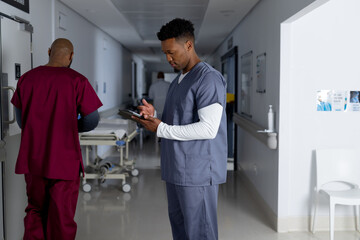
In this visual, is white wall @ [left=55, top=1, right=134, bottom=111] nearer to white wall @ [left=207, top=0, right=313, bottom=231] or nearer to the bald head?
the bald head

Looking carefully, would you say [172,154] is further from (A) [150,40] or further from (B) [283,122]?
(A) [150,40]

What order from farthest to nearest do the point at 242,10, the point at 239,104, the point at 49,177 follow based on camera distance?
the point at 239,104
the point at 242,10
the point at 49,177

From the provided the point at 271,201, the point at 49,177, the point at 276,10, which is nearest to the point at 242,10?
the point at 276,10

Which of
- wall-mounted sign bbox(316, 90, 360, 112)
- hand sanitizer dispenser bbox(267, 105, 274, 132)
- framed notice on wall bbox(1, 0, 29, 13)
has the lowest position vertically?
hand sanitizer dispenser bbox(267, 105, 274, 132)

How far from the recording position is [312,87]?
13.2 feet

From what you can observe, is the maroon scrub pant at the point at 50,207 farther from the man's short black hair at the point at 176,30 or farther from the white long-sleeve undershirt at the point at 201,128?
the man's short black hair at the point at 176,30

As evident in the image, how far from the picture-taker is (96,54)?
7496mm

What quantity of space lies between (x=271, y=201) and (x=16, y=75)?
2.75 metres

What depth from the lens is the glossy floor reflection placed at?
3926mm

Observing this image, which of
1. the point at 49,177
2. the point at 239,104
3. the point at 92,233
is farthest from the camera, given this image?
the point at 239,104

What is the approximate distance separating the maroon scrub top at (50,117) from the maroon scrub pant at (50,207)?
83mm

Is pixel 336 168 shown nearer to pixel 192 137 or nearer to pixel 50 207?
pixel 192 137

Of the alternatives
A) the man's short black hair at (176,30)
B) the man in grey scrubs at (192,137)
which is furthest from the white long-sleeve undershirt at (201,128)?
the man's short black hair at (176,30)

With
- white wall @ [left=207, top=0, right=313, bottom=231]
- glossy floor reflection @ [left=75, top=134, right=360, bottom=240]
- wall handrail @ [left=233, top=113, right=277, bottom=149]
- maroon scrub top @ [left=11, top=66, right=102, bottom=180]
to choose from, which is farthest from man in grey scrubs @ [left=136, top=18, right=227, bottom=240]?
wall handrail @ [left=233, top=113, right=277, bottom=149]
